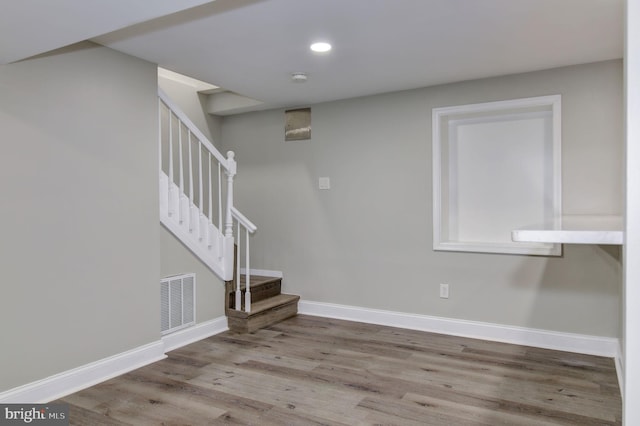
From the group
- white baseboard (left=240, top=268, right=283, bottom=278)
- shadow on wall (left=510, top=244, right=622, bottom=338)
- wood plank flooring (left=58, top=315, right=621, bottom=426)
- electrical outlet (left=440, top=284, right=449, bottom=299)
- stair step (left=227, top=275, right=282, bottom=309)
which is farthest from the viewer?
white baseboard (left=240, top=268, right=283, bottom=278)

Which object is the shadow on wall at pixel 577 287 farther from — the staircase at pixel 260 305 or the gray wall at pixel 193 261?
the gray wall at pixel 193 261

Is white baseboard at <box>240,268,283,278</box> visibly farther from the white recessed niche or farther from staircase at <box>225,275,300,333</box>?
the white recessed niche

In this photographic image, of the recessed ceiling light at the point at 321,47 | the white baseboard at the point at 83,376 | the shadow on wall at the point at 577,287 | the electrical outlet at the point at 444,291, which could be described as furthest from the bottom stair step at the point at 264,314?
the recessed ceiling light at the point at 321,47

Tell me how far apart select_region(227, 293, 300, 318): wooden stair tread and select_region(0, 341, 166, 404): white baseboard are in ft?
2.65

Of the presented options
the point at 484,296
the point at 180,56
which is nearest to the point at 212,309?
the point at 180,56

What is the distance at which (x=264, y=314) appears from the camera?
4.13 meters

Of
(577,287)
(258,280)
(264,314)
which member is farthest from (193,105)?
(577,287)

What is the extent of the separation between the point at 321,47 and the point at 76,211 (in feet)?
6.20

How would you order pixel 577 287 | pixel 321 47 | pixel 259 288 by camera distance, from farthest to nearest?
pixel 259 288 < pixel 577 287 < pixel 321 47

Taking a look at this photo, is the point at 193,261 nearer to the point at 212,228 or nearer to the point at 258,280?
the point at 212,228

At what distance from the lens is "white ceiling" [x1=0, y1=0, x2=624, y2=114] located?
193cm

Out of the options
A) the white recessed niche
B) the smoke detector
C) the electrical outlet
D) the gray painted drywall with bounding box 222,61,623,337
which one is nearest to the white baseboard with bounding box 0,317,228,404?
the gray painted drywall with bounding box 222,61,623,337

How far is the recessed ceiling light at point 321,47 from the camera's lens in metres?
2.86

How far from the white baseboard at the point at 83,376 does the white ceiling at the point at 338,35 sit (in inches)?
70.8
